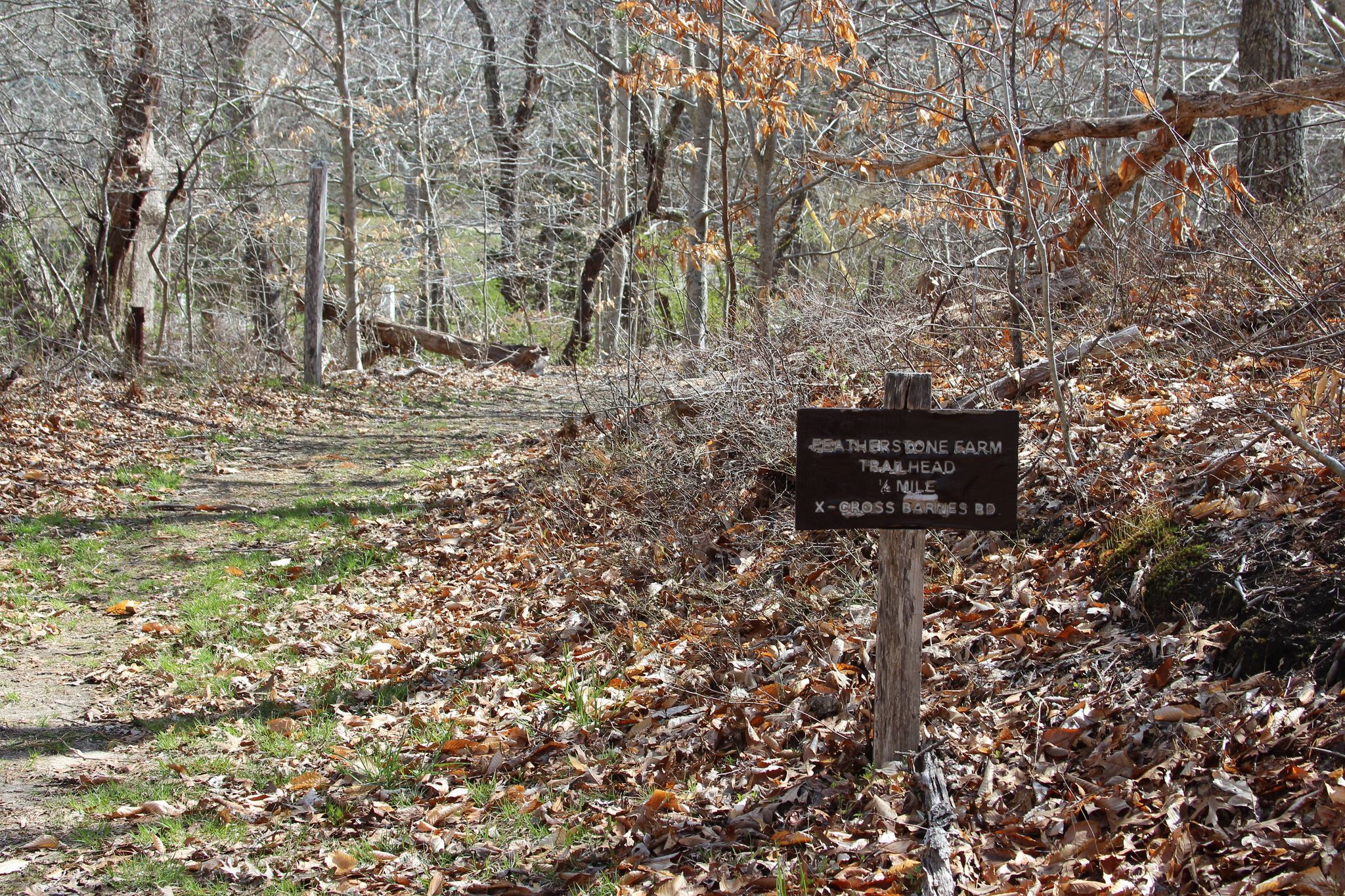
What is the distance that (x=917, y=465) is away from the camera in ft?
12.5

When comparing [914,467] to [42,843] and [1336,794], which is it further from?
[42,843]

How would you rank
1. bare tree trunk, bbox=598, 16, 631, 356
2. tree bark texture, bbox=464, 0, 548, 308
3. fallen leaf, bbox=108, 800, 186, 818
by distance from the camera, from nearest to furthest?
1. fallen leaf, bbox=108, 800, 186, 818
2. bare tree trunk, bbox=598, 16, 631, 356
3. tree bark texture, bbox=464, 0, 548, 308

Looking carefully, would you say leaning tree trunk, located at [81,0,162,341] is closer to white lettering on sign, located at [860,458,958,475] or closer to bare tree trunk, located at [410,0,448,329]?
bare tree trunk, located at [410,0,448,329]

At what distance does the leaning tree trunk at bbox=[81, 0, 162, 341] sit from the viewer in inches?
566

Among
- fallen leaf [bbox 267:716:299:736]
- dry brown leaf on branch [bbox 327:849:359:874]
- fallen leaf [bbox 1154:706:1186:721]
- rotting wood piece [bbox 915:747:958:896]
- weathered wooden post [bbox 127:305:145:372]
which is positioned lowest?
dry brown leaf on branch [bbox 327:849:359:874]

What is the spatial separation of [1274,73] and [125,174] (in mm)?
14380

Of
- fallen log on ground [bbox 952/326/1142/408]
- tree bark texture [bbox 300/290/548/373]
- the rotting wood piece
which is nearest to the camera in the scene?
the rotting wood piece

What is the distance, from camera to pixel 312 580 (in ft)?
25.8

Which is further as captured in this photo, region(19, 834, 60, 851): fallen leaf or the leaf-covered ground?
region(19, 834, 60, 851): fallen leaf

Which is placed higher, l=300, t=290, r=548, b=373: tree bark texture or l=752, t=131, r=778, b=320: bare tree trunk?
l=752, t=131, r=778, b=320: bare tree trunk

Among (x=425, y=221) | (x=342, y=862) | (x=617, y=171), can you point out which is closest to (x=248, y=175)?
(x=425, y=221)

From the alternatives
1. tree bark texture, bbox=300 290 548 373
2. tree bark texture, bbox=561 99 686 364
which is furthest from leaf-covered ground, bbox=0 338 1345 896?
tree bark texture, bbox=300 290 548 373

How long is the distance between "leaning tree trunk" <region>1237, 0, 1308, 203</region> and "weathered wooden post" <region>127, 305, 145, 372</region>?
45.2 ft

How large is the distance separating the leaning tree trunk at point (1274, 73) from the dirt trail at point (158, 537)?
24.3 ft
